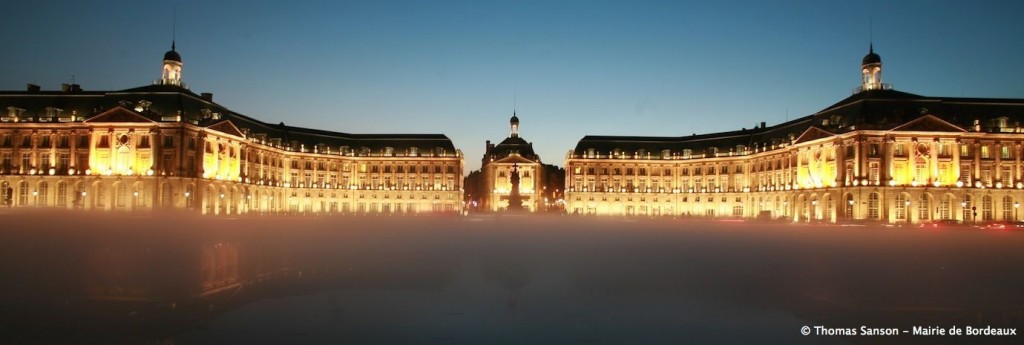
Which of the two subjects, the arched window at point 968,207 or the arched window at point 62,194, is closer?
the arched window at point 968,207

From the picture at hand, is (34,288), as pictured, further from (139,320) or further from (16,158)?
(16,158)

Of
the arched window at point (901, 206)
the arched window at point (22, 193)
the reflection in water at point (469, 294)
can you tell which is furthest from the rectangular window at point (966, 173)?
the arched window at point (22, 193)

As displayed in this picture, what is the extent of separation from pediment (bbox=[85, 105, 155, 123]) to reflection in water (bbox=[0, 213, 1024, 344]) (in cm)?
→ 6271

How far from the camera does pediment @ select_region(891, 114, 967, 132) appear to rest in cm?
8262

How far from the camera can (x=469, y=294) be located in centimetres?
1630

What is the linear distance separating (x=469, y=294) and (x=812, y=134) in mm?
86080

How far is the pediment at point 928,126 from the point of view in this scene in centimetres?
8262

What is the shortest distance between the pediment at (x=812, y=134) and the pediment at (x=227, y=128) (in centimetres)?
7417

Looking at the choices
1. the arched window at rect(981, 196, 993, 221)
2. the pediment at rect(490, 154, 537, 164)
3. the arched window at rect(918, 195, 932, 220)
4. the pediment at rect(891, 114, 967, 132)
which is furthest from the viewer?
the pediment at rect(490, 154, 537, 164)


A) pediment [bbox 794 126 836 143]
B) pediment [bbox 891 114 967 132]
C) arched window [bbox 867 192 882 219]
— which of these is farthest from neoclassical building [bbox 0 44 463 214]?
pediment [bbox 891 114 967 132]

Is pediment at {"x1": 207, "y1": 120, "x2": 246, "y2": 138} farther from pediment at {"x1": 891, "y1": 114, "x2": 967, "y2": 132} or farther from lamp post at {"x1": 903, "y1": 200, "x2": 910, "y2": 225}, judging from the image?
lamp post at {"x1": 903, "y1": 200, "x2": 910, "y2": 225}

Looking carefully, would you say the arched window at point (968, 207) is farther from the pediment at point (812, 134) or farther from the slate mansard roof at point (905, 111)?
the pediment at point (812, 134)

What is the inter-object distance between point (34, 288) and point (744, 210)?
11273 cm

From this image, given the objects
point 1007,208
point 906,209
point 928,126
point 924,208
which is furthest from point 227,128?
point 1007,208
